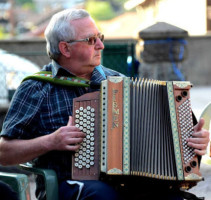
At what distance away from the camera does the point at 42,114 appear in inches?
132

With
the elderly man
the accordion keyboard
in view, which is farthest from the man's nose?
the accordion keyboard

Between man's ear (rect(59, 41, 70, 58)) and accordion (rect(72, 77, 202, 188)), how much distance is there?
384 millimetres

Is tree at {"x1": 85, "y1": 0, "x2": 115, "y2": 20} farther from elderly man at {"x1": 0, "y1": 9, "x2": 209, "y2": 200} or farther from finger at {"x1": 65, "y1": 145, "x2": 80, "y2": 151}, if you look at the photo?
finger at {"x1": 65, "y1": 145, "x2": 80, "y2": 151}

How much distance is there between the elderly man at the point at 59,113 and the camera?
3172 millimetres

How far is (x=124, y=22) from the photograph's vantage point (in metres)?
52.7

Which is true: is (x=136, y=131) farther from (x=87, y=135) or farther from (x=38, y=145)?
(x=38, y=145)

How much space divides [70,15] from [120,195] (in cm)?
102

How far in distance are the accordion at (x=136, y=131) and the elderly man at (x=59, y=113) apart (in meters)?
0.06

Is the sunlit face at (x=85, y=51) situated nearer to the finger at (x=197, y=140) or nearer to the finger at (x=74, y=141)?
the finger at (x=74, y=141)

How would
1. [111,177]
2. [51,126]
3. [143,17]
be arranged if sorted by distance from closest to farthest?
1. [111,177]
2. [51,126]
3. [143,17]

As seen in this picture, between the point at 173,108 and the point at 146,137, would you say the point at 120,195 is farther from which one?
Answer: the point at 173,108

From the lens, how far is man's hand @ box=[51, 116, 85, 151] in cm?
315

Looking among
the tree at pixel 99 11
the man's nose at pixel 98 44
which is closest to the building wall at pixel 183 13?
the man's nose at pixel 98 44

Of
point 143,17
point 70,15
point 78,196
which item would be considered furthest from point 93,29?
point 143,17
